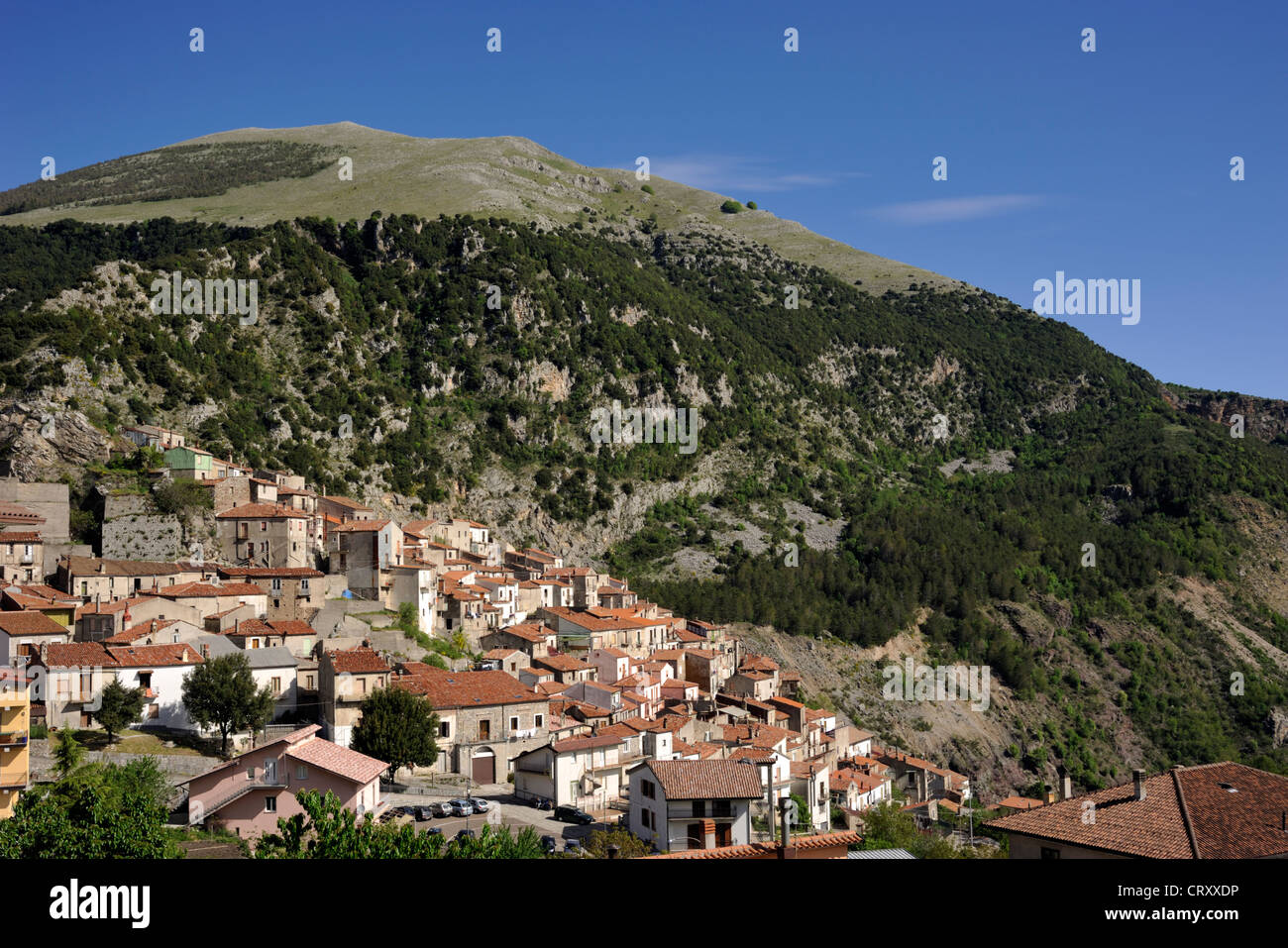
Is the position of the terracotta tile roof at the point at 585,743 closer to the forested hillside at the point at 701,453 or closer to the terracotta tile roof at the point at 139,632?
the terracotta tile roof at the point at 139,632

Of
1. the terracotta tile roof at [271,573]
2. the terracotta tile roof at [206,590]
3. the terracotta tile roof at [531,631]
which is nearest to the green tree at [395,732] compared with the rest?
the terracotta tile roof at [206,590]

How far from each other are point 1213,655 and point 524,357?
80.5 meters

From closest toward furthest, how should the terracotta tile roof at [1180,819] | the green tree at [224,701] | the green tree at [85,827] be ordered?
the terracotta tile roof at [1180,819], the green tree at [85,827], the green tree at [224,701]

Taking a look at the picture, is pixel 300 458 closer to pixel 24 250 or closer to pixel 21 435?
pixel 21 435

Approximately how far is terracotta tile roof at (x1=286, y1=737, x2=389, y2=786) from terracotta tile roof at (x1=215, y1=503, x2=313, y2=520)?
28.6 m

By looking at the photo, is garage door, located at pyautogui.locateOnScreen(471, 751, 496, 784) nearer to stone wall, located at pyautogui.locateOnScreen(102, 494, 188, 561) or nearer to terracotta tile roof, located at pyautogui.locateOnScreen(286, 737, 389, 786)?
terracotta tile roof, located at pyautogui.locateOnScreen(286, 737, 389, 786)

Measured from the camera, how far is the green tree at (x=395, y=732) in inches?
1615

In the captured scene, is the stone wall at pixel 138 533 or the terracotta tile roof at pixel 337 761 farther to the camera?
the stone wall at pixel 138 533

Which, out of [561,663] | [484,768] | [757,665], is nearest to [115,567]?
[561,663]

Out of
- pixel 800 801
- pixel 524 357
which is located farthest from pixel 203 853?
pixel 524 357

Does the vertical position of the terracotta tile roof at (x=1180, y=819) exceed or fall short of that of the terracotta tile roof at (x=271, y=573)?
it falls short

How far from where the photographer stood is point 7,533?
53719 millimetres

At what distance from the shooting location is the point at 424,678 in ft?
156

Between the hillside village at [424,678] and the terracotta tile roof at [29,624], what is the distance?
0.39ft
